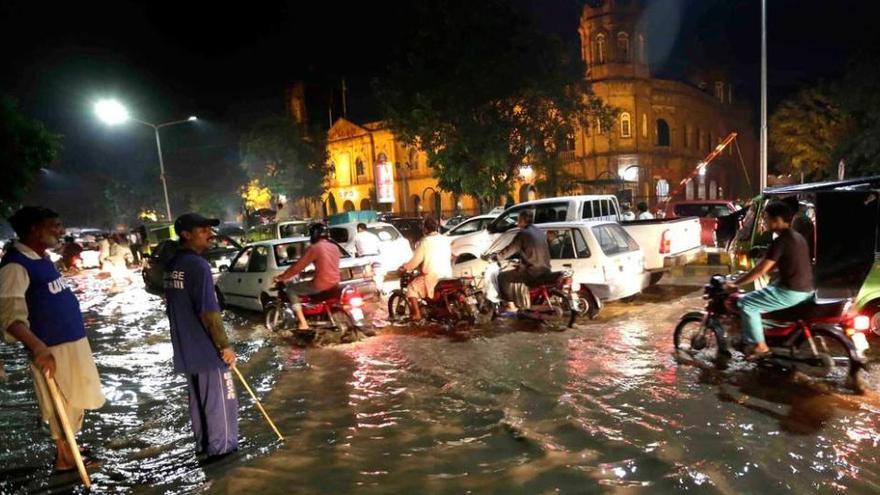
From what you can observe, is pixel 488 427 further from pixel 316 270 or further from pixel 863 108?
pixel 863 108

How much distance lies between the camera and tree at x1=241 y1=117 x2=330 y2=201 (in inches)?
1666

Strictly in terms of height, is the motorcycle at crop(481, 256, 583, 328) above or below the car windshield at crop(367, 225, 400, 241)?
below

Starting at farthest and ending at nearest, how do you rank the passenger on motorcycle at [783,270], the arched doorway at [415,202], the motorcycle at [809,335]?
the arched doorway at [415,202], the motorcycle at [809,335], the passenger on motorcycle at [783,270]

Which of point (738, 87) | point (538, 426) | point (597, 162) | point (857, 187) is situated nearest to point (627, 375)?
point (538, 426)

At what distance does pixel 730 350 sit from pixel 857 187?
2380 mm

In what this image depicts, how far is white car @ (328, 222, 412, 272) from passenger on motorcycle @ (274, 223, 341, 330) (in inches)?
183

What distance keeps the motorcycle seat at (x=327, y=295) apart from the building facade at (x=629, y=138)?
22.6 m

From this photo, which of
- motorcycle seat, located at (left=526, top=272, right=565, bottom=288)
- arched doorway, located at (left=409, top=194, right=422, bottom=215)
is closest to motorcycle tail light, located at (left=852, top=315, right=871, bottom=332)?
motorcycle seat, located at (left=526, top=272, right=565, bottom=288)

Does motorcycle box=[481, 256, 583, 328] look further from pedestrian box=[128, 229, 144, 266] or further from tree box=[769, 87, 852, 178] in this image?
tree box=[769, 87, 852, 178]

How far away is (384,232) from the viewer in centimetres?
1447

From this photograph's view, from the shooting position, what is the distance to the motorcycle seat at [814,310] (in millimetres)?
5512

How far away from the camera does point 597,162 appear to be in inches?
1511

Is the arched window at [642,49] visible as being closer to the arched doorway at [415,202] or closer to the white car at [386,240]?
the arched doorway at [415,202]

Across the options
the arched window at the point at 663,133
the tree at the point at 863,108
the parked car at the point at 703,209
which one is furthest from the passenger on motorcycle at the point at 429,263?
the arched window at the point at 663,133
